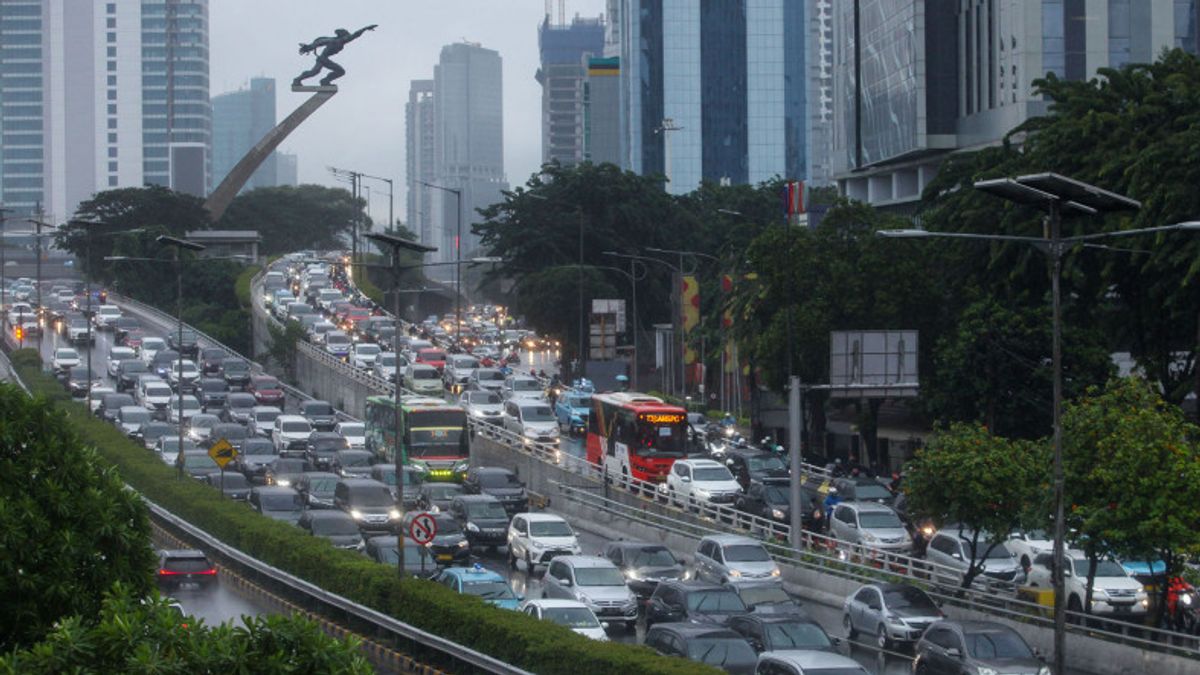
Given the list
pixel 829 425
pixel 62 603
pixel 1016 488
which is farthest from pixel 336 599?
pixel 829 425

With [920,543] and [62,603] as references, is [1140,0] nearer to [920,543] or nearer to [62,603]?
[920,543]

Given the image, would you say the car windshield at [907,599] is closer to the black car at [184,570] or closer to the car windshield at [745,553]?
the car windshield at [745,553]

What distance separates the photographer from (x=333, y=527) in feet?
135

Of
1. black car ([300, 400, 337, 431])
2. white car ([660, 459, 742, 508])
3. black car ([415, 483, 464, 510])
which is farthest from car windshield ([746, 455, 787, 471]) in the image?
black car ([300, 400, 337, 431])

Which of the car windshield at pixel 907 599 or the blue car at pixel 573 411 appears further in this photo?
the blue car at pixel 573 411

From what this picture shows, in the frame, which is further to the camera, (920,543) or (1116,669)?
(920,543)

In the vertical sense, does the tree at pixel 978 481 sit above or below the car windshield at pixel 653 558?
above

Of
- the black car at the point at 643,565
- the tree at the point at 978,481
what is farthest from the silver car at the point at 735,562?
the tree at the point at 978,481

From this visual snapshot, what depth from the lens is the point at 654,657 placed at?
79.6 ft

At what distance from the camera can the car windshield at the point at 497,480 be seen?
51.0 metres

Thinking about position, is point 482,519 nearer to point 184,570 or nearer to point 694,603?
point 184,570

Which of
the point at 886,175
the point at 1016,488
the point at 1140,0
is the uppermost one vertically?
the point at 1140,0

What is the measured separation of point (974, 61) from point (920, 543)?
4818 cm

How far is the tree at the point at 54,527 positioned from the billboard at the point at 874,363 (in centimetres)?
2802
